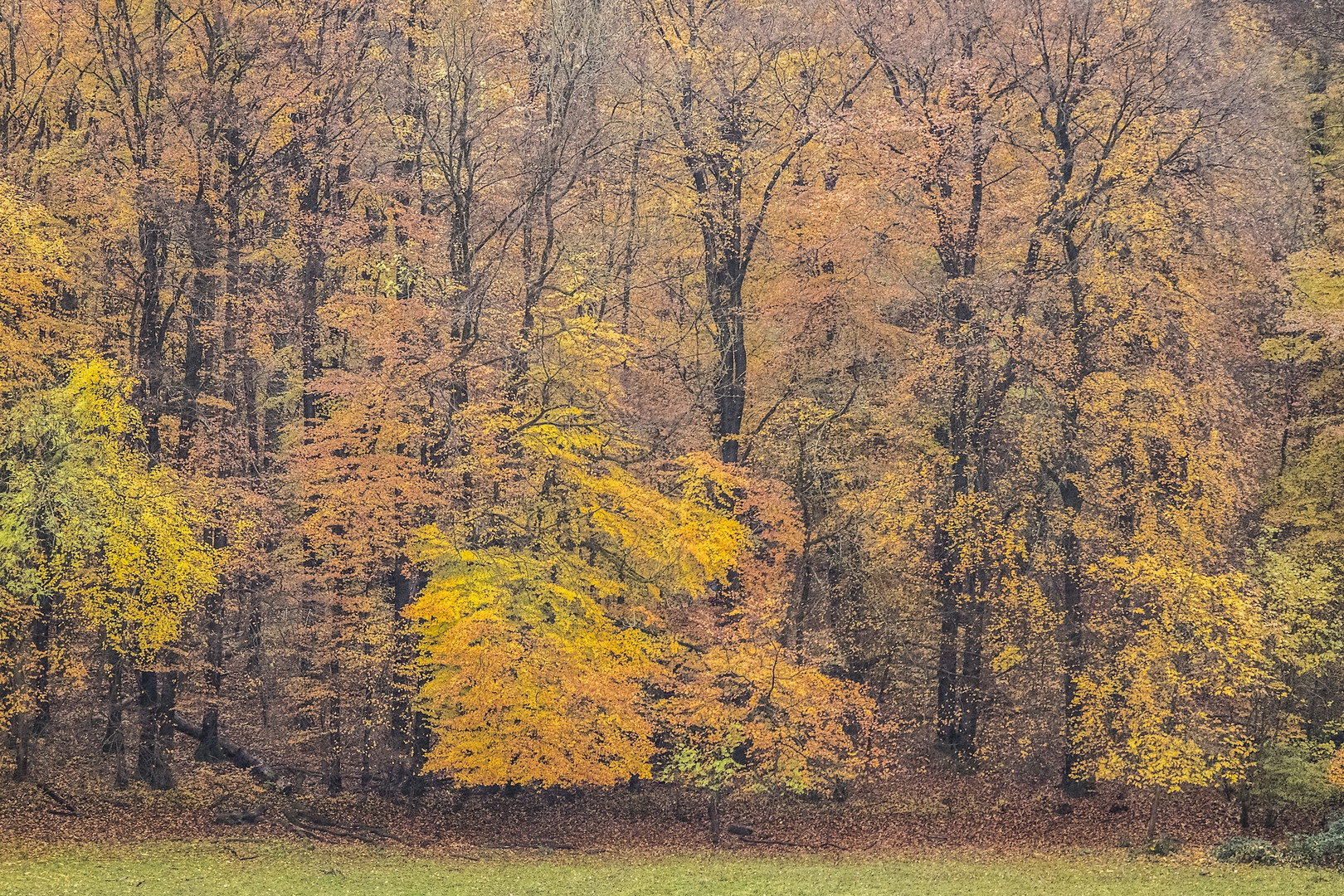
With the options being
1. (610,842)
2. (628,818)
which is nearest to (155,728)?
(610,842)

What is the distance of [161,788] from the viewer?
82.8 feet

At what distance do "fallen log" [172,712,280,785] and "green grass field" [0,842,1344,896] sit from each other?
4068 millimetres

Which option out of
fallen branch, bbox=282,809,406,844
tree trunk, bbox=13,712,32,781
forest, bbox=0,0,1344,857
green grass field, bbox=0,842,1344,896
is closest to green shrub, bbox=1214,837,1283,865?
green grass field, bbox=0,842,1344,896

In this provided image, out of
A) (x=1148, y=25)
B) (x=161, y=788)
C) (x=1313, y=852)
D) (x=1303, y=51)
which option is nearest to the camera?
(x=1313, y=852)

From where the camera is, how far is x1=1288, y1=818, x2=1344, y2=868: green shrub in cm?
2103

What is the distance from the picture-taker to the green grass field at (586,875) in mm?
19203

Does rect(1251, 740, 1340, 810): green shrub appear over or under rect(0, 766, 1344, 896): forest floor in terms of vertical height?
over

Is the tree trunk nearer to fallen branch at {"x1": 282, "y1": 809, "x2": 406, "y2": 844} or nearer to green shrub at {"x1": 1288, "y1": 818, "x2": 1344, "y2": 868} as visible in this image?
fallen branch at {"x1": 282, "y1": 809, "x2": 406, "y2": 844}

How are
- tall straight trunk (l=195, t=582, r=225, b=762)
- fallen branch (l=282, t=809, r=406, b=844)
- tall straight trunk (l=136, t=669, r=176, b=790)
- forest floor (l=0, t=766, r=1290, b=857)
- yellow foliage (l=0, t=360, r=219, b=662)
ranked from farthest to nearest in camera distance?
tall straight trunk (l=195, t=582, r=225, b=762) < tall straight trunk (l=136, t=669, r=176, b=790) < fallen branch (l=282, t=809, r=406, b=844) < forest floor (l=0, t=766, r=1290, b=857) < yellow foliage (l=0, t=360, r=219, b=662)

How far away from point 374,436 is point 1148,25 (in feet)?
61.6

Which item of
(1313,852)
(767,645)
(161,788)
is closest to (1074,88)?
(767,645)

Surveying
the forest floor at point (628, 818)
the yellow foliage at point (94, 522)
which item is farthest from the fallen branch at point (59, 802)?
the yellow foliage at point (94, 522)

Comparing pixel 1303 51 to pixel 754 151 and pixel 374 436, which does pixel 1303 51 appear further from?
pixel 374 436

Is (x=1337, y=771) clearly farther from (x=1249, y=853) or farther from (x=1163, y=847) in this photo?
(x=1163, y=847)
